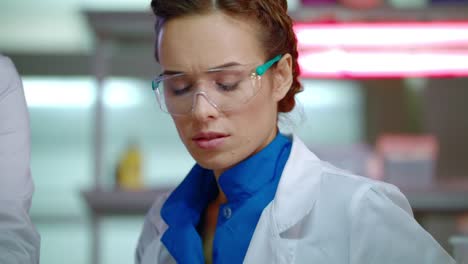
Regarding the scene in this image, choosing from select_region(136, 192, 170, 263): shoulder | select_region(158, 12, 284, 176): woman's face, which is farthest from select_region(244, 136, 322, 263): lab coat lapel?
select_region(136, 192, 170, 263): shoulder

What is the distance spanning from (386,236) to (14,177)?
764 mm

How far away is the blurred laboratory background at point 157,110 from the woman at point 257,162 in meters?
1.74

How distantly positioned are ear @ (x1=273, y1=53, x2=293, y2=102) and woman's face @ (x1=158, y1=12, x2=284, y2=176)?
3 cm

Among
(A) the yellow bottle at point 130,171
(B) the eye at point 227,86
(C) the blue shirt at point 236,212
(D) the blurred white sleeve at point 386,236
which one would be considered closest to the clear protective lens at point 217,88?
(B) the eye at point 227,86

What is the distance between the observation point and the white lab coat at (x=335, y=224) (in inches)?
51.6

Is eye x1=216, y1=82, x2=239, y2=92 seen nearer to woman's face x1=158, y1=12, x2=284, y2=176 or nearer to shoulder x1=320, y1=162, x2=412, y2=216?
woman's face x1=158, y1=12, x2=284, y2=176

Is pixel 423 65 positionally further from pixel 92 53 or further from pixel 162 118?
pixel 92 53

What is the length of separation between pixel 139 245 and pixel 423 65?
1883mm

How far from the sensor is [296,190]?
144cm

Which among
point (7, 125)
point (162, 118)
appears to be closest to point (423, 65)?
point (162, 118)

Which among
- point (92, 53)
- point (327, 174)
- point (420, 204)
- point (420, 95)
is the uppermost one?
point (327, 174)

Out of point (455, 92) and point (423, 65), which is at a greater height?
point (423, 65)

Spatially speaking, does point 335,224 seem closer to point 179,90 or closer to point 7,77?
point 179,90

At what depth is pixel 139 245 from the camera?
5.62 ft
